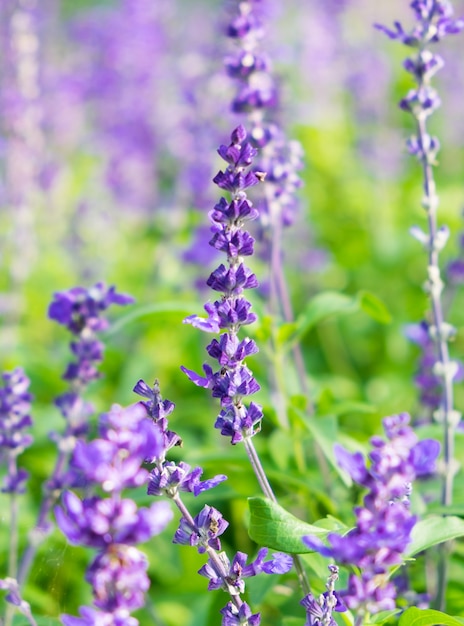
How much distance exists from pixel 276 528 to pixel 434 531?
44 cm


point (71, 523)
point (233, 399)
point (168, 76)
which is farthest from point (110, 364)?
point (168, 76)

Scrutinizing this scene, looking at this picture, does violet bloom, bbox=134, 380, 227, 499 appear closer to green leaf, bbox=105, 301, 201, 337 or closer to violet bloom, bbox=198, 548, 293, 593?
violet bloom, bbox=198, 548, 293, 593

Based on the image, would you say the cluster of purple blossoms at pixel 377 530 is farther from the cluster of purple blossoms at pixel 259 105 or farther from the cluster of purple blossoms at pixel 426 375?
the cluster of purple blossoms at pixel 426 375

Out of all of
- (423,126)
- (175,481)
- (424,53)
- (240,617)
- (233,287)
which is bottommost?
(240,617)

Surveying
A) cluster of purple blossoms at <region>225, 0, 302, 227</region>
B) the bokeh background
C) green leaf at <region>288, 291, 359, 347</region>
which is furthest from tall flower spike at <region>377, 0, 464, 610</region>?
cluster of purple blossoms at <region>225, 0, 302, 227</region>

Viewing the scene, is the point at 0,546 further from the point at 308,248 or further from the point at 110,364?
the point at 308,248

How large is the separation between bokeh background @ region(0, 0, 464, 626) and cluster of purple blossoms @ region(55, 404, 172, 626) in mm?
873

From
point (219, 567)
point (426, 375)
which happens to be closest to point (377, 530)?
point (219, 567)

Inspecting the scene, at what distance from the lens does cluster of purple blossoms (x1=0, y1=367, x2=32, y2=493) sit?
8.35 feet

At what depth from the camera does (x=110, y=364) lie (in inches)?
192

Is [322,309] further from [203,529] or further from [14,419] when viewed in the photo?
[203,529]

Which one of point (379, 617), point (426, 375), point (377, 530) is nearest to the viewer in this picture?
point (377, 530)

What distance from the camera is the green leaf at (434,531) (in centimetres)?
200

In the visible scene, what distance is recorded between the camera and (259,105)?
9.76 feet
